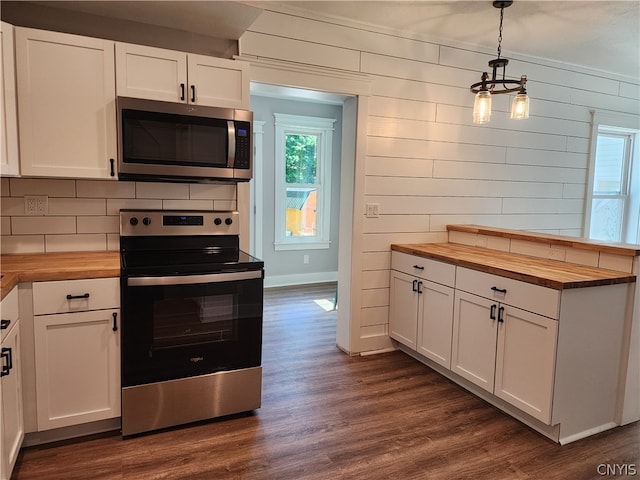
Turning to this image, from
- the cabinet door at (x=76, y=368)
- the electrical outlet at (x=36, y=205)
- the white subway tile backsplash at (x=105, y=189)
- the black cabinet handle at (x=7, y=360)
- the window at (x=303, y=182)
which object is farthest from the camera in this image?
the window at (x=303, y=182)

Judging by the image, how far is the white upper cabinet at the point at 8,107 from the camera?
76.4 inches

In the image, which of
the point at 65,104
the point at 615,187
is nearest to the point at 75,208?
the point at 65,104

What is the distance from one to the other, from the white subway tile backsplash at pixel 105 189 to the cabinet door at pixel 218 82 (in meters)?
0.65

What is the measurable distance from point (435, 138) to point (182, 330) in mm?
2477

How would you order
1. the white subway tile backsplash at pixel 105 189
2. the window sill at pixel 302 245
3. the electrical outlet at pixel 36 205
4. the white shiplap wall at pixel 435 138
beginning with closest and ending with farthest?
the electrical outlet at pixel 36 205, the white subway tile backsplash at pixel 105 189, the white shiplap wall at pixel 435 138, the window sill at pixel 302 245

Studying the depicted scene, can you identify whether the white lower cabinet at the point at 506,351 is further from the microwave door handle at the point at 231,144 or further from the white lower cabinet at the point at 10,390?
the white lower cabinet at the point at 10,390

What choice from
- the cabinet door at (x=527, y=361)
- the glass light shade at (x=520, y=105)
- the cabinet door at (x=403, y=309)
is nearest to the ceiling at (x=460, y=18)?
the glass light shade at (x=520, y=105)

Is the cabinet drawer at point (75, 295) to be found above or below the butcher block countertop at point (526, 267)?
below

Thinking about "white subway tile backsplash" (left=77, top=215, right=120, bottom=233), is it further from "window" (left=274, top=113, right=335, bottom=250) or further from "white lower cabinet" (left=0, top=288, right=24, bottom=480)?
"window" (left=274, top=113, right=335, bottom=250)

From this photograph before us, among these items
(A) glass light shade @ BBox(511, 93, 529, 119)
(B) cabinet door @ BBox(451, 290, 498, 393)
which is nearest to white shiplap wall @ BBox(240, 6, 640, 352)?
(B) cabinet door @ BBox(451, 290, 498, 393)

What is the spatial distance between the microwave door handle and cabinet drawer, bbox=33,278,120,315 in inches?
34.4

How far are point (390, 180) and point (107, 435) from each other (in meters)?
2.51

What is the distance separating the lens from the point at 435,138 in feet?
11.5

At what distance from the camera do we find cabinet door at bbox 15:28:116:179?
208cm
